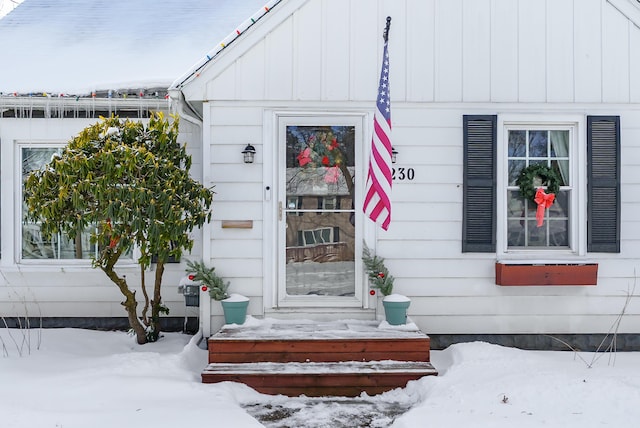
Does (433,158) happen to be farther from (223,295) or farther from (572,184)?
(223,295)

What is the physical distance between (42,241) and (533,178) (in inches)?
213

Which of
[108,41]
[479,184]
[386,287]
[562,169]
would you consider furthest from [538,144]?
[108,41]

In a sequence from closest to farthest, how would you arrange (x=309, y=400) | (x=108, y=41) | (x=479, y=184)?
(x=309, y=400)
(x=479, y=184)
(x=108, y=41)

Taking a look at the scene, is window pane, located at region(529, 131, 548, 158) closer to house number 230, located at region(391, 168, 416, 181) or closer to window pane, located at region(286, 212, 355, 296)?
house number 230, located at region(391, 168, 416, 181)

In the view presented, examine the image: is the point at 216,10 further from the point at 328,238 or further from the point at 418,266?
the point at 418,266

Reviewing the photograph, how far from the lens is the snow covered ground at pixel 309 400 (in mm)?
3711

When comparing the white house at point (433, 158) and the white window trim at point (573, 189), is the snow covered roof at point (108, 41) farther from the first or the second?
the white window trim at point (573, 189)

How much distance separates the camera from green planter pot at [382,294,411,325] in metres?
5.13

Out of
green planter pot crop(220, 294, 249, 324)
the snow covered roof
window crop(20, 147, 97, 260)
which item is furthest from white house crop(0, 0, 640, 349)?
window crop(20, 147, 97, 260)

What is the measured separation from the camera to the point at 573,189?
222 inches

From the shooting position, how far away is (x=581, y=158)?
559 cm

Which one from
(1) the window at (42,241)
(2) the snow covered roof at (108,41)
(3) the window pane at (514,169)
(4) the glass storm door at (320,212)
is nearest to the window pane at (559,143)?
(3) the window pane at (514,169)

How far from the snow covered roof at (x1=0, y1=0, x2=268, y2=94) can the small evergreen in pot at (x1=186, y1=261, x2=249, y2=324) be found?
1.98m

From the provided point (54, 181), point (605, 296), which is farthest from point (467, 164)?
point (54, 181)
